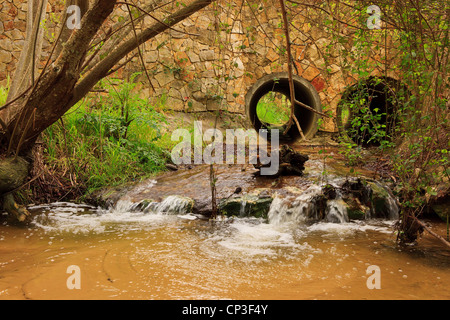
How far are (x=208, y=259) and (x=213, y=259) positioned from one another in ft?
0.12

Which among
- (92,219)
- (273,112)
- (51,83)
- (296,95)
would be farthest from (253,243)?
(273,112)

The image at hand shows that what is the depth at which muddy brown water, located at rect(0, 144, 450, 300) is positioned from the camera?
2.15 metres

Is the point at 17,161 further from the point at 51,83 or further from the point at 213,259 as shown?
the point at 213,259

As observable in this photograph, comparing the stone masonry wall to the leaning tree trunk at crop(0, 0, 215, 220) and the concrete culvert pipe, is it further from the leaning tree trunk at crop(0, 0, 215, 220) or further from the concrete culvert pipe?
the leaning tree trunk at crop(0, 0, 215, 220)

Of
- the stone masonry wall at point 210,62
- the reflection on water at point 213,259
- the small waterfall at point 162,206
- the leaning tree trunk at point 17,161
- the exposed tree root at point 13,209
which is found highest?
the stone masonry wall at point 210,62

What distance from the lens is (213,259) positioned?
9.00ft

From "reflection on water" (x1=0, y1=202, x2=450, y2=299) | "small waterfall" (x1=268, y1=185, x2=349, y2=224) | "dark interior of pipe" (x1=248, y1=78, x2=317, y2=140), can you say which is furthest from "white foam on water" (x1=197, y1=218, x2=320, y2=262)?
"dark interior of pipe" (x1=248, y1=78, x2=317, y2=140)

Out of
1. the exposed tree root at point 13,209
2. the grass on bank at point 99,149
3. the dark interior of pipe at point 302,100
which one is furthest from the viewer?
the dark interior of pipe at point 302,100

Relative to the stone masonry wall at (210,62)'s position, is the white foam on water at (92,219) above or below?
below

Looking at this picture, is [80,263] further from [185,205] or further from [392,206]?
[392,206]

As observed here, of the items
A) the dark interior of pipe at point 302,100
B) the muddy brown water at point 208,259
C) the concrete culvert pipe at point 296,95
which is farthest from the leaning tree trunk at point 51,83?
the dark interior of pipe at point 302,100

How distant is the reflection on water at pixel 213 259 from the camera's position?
2146mm

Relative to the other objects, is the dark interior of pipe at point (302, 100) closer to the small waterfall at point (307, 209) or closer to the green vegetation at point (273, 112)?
the green vegetation at point (273, 112)

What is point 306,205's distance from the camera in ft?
13.4
